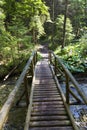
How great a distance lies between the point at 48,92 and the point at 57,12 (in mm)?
31427

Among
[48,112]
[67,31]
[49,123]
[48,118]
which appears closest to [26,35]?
[67,31]

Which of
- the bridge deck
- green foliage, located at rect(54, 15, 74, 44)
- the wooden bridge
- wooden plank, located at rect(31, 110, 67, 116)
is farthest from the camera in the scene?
green foliage, located at rect(54, 15, 74, 44)

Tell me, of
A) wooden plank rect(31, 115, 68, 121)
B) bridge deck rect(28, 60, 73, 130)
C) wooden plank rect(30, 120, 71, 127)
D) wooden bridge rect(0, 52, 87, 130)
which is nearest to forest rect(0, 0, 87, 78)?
bridge deck rect(28, 60, 73, 130)

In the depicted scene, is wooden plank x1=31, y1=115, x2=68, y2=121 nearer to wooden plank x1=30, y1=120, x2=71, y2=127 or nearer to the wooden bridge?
the wooden bridge

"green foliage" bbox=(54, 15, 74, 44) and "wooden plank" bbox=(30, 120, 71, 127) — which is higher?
"green foliage" bbox=(54, 15, 74, 44)

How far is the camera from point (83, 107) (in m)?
8.63

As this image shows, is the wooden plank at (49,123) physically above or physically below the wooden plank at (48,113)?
above

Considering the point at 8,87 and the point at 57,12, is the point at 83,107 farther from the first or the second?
the point at 57,12

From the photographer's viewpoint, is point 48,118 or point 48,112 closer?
point 48,118

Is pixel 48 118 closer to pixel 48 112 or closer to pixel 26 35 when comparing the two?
pixel 48 112

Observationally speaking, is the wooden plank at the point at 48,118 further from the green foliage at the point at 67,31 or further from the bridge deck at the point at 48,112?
the green foliage at the point at 67,31

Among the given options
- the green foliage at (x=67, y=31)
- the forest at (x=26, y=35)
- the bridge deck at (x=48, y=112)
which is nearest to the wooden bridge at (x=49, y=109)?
the bridge deck at (x=48, y=112)

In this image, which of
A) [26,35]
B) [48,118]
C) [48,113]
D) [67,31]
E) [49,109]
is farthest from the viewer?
[67,31]

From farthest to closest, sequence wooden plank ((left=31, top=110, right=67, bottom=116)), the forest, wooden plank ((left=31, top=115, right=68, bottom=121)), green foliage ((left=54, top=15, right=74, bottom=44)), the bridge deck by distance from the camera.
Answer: green foliage ((left=54, top=15, right=74, bottom=44)) → the forest → wooden plank ((left=31, top=110, right=67, bottom=116)) → wooden plank ((left=31, top=115, right=68, bottom=121)) → the bridge deck
